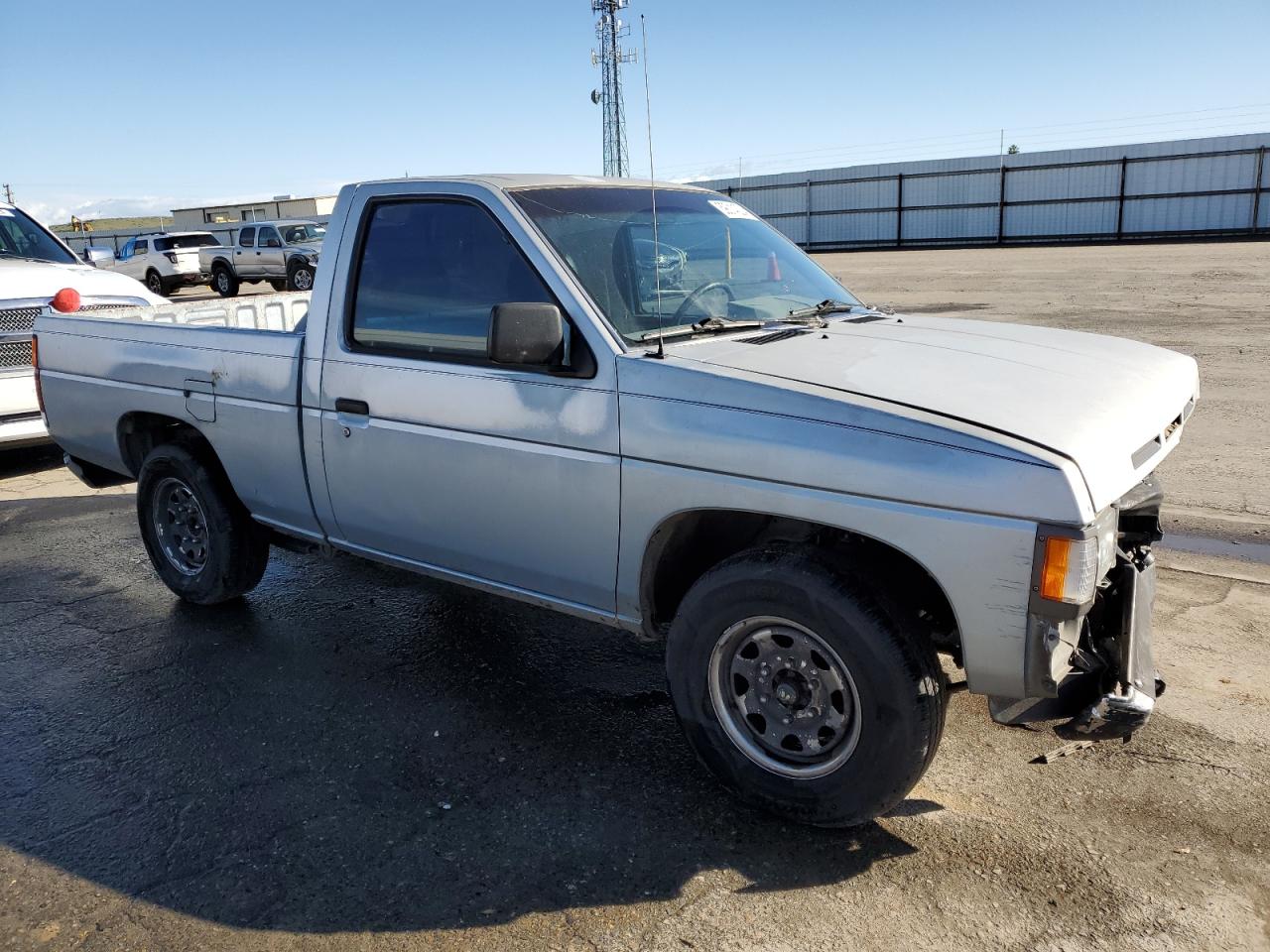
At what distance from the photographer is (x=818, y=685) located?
317 cm

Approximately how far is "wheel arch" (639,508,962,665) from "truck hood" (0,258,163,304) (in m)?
6.80

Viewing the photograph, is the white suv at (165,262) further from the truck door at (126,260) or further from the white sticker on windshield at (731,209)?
the white sticker on windshield at (731,209)

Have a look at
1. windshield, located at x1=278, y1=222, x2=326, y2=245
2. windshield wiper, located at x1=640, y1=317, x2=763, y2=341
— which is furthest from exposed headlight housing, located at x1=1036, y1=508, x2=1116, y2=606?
windshield, located at x1=278, y1=222, x2=326, y2=245

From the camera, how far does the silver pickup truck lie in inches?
111

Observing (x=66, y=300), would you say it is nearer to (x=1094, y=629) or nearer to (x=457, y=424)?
(x=457, y=424)

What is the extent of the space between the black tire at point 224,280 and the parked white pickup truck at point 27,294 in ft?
62.3

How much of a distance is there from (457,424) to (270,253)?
2491 centimetres

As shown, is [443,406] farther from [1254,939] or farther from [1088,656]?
[1254,939]

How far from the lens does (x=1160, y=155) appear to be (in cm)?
3506

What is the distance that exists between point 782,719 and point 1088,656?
908 millimetres

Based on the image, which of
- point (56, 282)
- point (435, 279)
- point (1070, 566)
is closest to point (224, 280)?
point (56, 282)

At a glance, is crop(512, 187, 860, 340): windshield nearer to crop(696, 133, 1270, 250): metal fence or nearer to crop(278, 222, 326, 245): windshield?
crop(278, 222, 326, 245): windshield

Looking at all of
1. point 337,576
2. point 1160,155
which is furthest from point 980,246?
point 337,576

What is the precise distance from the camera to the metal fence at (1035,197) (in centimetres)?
3397
